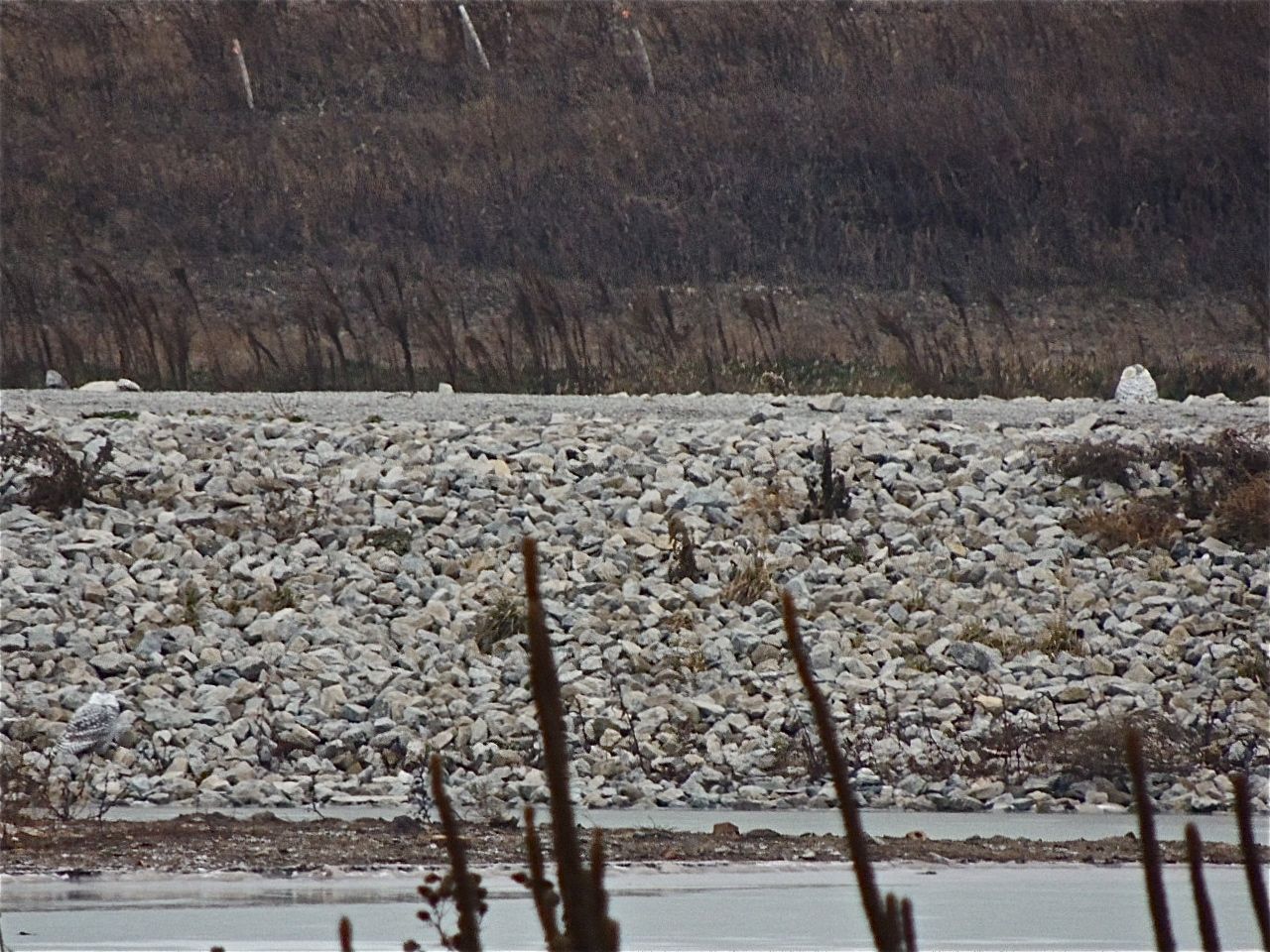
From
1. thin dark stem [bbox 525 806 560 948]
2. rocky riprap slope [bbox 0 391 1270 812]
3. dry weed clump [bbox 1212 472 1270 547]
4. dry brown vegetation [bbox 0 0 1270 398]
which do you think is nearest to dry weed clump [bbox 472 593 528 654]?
rocky riprap slope [bbox 0 391 1270 812]

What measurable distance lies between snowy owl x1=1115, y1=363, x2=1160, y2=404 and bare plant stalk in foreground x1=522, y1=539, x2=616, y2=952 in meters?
17.9

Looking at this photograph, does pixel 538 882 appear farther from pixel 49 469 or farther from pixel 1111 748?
pixel 49 469

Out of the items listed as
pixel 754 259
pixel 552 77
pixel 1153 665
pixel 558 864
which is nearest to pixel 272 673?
pixel 1153 665

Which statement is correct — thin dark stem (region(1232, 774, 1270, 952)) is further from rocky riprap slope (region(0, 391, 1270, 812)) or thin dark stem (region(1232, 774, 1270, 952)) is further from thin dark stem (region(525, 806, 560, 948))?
rocky riprap slope (region(0, 391, 1270, 812))

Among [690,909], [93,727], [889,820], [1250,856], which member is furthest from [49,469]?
[1250,856]

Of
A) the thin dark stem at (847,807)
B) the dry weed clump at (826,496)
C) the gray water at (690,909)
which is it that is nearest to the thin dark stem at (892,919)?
the thin dark stem at (847,807)

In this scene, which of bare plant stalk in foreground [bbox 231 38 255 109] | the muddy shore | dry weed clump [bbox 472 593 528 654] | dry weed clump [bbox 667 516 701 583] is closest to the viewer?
the muddy shore

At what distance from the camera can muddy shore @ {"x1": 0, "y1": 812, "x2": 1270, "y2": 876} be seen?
8.16 meters

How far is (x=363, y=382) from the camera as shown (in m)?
21.7

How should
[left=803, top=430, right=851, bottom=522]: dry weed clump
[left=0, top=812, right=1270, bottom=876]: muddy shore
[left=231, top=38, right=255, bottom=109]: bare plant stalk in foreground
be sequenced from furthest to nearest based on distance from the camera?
[left=231, top=38, right=255, bottom=109]: bare plant stalk in foreground < [left=803, top=430, right=851, bottom=522]: dry weed clump < [left=0, top=812, right=1270, bottom=876]: muddy shore

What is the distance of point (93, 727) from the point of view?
430 inches

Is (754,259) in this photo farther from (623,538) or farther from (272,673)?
(272,673)

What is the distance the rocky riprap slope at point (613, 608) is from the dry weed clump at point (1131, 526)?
0.14m

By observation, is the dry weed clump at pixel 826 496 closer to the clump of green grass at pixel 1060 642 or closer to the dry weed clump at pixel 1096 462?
the dry weed clump at pixel 1096 462
